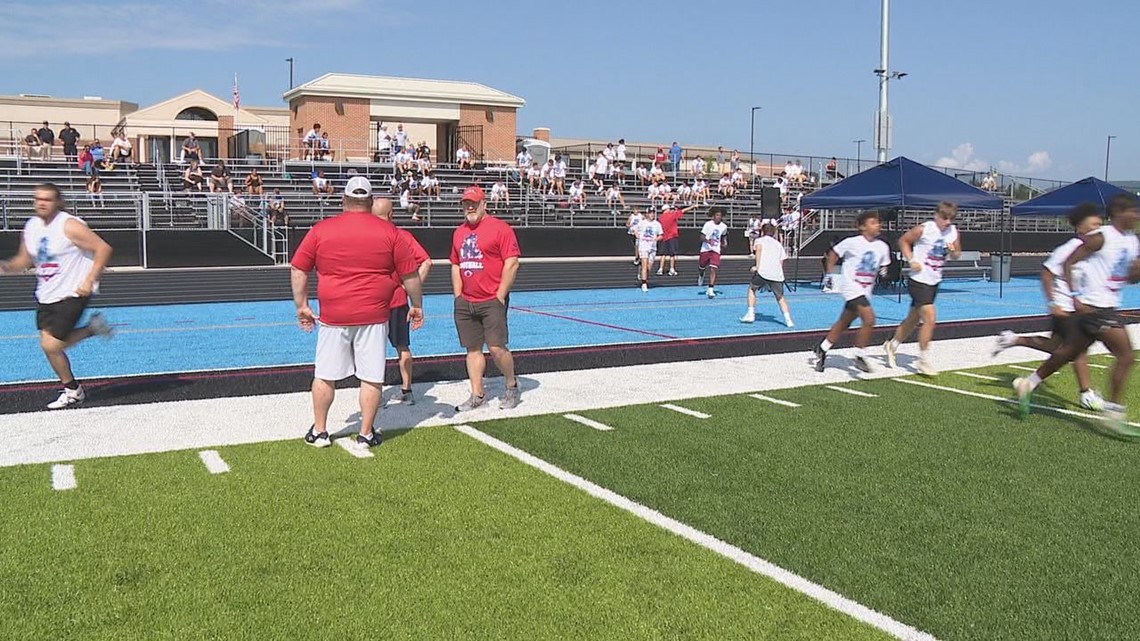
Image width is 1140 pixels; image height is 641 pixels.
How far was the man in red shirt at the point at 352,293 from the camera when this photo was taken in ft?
20.5

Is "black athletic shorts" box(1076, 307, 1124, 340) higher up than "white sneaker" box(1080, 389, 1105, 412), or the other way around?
"black athletic shorts" box(1076, 307, 1124, 340)

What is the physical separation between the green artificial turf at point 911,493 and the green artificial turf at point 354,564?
0.42 m

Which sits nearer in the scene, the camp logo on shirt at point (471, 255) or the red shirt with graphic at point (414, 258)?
the red shirt with graphic at point (414, 258)

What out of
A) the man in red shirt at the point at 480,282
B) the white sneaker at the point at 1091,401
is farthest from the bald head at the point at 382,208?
the white sneaker at the point at 1091,401

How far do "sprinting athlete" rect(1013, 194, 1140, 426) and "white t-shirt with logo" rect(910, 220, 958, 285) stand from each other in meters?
2.38

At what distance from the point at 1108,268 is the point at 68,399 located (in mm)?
7779

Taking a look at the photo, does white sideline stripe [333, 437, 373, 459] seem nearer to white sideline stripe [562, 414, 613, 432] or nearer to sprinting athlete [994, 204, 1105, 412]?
white sideline stripe [562, 414, 613, 432]

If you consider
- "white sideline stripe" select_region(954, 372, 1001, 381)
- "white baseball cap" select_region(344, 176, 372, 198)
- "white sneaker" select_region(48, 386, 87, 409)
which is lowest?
"white sideline stripe" select_region(954, 372, 1001, 381)

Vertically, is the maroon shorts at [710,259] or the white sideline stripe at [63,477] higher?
the maroon shorts at [710,259]

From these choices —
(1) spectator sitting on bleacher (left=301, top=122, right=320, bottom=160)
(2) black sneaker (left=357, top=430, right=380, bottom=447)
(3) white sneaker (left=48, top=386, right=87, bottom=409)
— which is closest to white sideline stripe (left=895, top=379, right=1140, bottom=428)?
(2) black sneaker (left=357, top=430, right=380, bottom=447)

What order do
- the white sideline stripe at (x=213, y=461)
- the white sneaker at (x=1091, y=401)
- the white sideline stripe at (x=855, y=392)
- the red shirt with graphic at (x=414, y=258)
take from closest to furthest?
the white sideline stripe at (x=213, y=461) < the red shirt with graphic at (x=414, y=258) < the white sneaker at (x=1091, y=401) < the white sideline stripe at (x=855, y=392)

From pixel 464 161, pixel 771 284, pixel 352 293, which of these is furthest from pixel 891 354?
pixel 464 161

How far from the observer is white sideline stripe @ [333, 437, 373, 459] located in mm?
6172

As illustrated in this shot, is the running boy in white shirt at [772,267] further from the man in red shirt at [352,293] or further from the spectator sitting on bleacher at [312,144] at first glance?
the spectator sitting on bleacher at [312,144]
